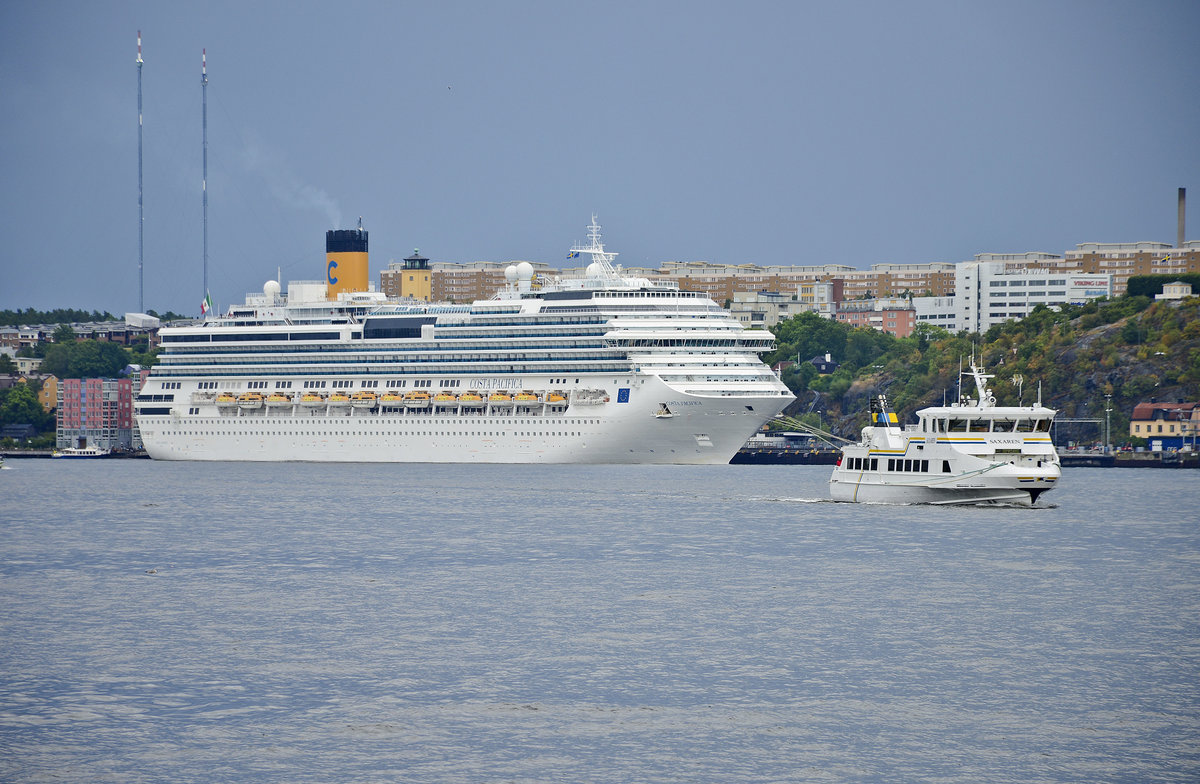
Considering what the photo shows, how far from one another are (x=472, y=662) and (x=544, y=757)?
624 centimetres

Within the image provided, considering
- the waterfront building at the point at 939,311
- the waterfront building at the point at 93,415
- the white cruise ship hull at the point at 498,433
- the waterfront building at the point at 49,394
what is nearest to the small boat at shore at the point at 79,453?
the waterfront building at the point at 93,415

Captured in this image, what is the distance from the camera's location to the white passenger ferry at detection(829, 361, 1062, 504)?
52969 mm

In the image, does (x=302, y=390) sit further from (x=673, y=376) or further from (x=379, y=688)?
(x=379, y=688)

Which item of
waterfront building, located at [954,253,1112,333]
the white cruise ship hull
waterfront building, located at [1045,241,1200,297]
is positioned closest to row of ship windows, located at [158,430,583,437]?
the white cruise ship hull

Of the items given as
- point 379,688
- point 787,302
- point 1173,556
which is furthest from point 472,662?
point 787,302

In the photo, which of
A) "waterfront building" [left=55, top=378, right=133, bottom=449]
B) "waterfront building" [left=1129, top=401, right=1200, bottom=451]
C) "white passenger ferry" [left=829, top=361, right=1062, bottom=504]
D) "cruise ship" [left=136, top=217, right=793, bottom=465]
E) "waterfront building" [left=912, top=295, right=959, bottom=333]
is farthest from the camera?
"waterfront building" [left=912, top=295, right=959, bottom=333]

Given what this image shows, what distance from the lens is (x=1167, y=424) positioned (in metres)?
112

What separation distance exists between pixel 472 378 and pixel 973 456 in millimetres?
45957

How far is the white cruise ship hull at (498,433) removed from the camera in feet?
283

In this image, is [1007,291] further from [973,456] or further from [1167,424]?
[973,456]

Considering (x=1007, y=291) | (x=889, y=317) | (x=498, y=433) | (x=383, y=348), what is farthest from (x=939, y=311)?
(x=498, y=433)

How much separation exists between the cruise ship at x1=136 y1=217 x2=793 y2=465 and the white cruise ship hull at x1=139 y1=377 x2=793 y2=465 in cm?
9

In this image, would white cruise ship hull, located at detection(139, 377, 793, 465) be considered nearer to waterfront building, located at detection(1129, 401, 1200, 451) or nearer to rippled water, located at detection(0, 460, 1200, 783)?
rippled water, located at detection(0, 460, 1200, 783)

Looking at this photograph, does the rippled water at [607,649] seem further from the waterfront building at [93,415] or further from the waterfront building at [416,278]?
the waterfront building at [93,415]
